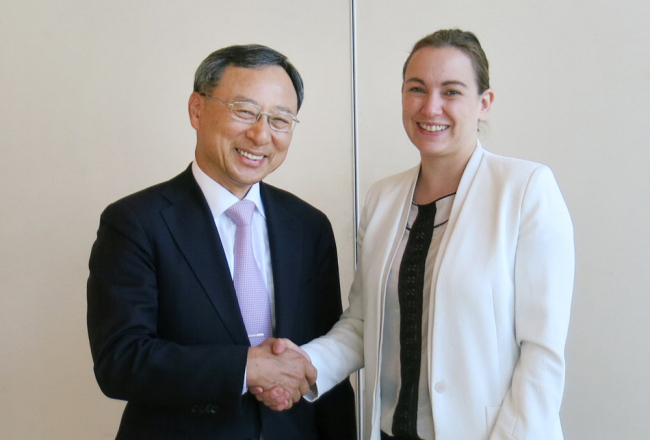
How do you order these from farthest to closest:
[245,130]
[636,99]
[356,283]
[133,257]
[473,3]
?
[473,3] < [636,99] < [356,283] < [245,130] < [133,257]

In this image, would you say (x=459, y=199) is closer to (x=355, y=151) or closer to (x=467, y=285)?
(x=467, y=285)

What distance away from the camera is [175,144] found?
2314 mm

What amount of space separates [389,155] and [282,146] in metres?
0.83

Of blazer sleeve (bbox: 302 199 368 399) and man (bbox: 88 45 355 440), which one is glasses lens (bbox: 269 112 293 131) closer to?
man (bbox: 88 45 355 440)

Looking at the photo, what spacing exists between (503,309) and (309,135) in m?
1.22

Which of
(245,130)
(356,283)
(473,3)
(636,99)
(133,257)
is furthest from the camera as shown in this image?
(473,3)

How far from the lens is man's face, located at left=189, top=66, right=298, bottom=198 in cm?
152

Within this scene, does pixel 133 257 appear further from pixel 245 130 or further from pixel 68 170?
pixel 68 170

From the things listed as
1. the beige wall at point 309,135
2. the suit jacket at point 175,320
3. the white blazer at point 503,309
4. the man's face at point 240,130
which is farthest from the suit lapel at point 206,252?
the beige wall at point 309,135

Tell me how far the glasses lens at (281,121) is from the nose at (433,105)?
0.36m

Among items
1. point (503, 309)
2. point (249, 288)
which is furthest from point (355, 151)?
point (503, 309)

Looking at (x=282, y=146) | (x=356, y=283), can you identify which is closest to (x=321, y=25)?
(x=282, y=146)

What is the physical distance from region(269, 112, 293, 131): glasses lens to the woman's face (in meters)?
0.33

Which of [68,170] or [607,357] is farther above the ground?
[68,170]
